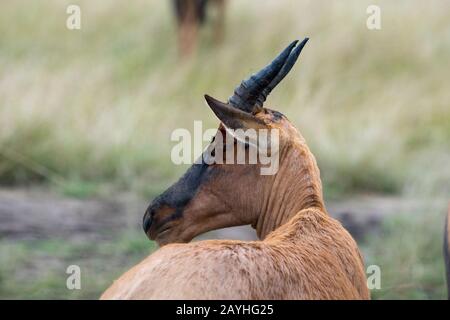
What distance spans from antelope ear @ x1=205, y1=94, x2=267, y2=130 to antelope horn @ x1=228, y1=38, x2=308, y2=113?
0.11m

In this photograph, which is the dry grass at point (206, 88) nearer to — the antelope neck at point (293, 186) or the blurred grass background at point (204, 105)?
the blurred grass background at point (204, 105)

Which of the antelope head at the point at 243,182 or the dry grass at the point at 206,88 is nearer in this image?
the antelope head at the point at 243,182

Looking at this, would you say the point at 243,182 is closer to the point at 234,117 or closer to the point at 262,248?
the point at 234,117

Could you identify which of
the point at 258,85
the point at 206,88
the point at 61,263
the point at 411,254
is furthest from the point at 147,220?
the point at 206,88

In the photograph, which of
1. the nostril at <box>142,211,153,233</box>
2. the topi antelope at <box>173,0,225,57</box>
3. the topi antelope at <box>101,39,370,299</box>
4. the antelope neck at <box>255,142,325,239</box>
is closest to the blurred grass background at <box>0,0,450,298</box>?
the topi antelope at <box>173,0,225,57</box>

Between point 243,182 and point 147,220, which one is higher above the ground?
point 243,182

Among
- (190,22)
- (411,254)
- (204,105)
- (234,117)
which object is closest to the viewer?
(234,117)

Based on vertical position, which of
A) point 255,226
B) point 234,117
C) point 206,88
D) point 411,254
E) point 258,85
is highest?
point 206,88

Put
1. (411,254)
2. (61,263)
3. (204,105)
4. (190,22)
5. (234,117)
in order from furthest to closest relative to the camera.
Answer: (190,22) < (204,105) < (411,254) < (61,263) < (234,117)

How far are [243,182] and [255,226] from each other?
1.07ft

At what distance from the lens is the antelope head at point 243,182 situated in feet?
16.8

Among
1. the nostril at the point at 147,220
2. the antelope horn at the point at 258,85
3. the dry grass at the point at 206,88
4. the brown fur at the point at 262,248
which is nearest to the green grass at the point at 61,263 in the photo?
the dry grass at the point at 206,88

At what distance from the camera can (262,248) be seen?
425cm
